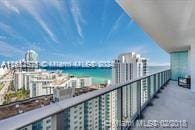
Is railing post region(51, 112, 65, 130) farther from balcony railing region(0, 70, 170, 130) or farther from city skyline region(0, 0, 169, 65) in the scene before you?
city skyline region(0, 0, 169, 65)

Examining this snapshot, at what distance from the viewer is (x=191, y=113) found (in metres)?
4.29

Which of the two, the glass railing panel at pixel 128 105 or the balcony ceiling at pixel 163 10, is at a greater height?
the balcony ceiling at pixel 163 10

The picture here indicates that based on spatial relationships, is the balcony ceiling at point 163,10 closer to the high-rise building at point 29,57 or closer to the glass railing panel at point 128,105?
the glass railing panel at point 128,105

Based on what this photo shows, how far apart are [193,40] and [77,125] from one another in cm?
819

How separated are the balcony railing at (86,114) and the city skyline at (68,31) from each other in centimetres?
1613

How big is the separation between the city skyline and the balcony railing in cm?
1613

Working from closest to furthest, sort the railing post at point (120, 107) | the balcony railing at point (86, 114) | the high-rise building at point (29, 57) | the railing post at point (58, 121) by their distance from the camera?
the balcony railing at point (86, 114) < the railing post at point (58, 121) < the railing post at point (120, 107) < the high-rise building at point (29, 57)

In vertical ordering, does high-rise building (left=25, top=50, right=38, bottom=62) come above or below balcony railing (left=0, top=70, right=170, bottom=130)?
above

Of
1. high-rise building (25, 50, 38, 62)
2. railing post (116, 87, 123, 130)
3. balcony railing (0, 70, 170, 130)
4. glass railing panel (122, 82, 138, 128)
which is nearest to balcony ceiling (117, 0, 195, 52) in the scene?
glass railing panel (122, 82, 138, 128)

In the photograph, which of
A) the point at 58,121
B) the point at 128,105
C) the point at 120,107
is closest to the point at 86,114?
the point at 58,121

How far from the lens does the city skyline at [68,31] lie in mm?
24453

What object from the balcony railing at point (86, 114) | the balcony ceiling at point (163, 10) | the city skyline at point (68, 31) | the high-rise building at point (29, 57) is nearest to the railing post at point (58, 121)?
the balcony railing at point (86, 114)

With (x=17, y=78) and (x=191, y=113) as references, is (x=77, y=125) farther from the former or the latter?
(x=17, y=78)

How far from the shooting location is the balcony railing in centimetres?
96
